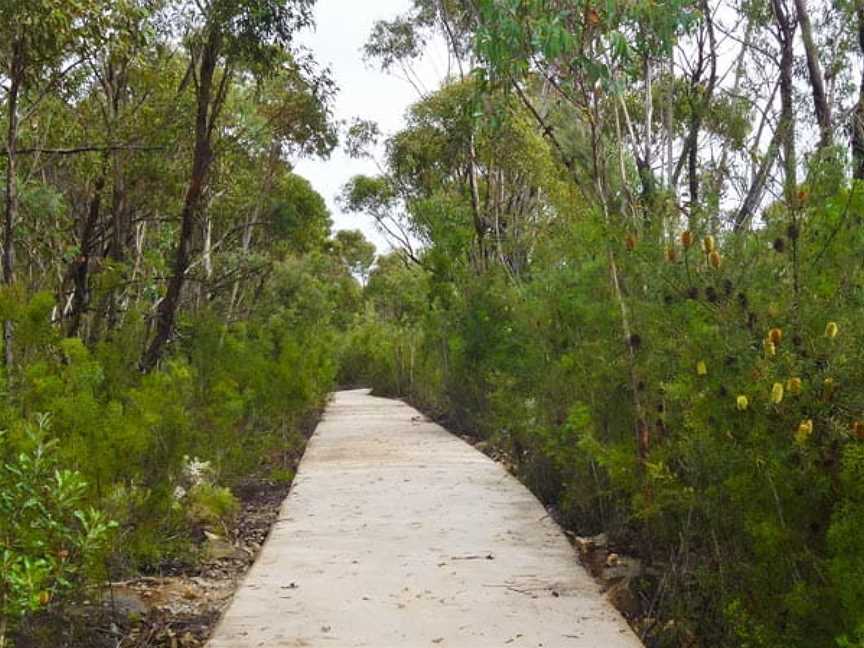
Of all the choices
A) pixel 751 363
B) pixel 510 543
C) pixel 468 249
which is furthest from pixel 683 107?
pixel 751 363

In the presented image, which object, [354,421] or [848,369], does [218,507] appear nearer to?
[848,369]

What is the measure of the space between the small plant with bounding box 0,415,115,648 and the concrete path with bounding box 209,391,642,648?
3.26 ft

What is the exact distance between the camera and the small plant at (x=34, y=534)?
317cm

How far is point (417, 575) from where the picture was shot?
590 centimetres

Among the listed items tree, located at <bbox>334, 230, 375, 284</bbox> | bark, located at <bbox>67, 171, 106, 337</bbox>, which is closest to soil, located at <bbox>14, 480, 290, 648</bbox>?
bark, located at <bbox>67, 171, 106, 337</bbox>

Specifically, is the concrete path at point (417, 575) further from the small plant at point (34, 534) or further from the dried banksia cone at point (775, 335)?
the dried banksia cone at point (775, 335)

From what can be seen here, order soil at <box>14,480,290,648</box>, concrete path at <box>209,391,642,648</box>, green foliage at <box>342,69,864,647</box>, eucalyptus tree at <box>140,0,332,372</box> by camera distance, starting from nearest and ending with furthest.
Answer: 1. green foliage at <box>342,69,864,647</box>
2. soil at <box>14,480,290,648</box>
3. concrete path at <box>209,391,642,648</box>
4. eucalyptus tree at <box>140,0,332,372</box>

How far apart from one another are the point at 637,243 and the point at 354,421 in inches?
537

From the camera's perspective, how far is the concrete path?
15.6 feet

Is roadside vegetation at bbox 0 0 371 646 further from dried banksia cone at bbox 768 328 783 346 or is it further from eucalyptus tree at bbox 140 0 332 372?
dried banksia cone at bbox 768 328 783 346

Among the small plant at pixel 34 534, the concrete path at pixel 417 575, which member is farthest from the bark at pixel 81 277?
the small plant at pixel 34 534

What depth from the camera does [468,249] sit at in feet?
67.8

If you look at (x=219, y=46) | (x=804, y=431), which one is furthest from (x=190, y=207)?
(x=804, y=431)

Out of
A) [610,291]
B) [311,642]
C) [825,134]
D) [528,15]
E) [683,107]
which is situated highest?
[683,107]
